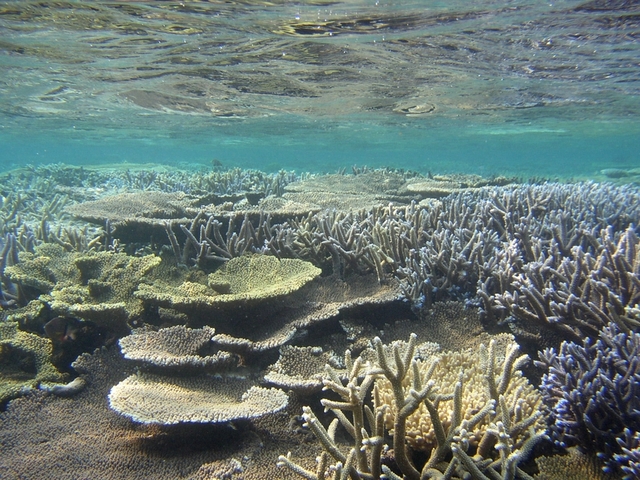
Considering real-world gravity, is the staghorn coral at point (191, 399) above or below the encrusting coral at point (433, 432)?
below

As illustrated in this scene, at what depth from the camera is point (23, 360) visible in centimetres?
382

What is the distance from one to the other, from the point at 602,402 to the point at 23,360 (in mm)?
4885

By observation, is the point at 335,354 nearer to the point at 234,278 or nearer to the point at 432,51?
the point at 234,278

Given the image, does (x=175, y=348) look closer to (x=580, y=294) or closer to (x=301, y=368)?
(x=301, y=368)

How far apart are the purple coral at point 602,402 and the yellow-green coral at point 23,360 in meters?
4.17

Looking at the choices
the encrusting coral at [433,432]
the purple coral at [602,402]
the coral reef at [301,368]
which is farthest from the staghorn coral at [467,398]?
the coral reef at [301,368]

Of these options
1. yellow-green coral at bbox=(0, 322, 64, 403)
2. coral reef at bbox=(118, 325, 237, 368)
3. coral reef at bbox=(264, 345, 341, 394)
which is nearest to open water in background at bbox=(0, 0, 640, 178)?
yellow-green coral at bbox=(0, 322, 64, 403)

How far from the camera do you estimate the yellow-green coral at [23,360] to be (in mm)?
3572

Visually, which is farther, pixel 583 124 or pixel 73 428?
pixel 583 124

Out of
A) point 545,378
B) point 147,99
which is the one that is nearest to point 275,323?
point 545,378

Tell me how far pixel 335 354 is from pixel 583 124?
35627 millimetres

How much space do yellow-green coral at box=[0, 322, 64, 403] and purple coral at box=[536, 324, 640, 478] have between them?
4165 mm

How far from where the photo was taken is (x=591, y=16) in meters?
10.4

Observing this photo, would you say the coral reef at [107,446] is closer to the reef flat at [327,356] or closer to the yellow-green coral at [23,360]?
the reef flat at [327,356]
